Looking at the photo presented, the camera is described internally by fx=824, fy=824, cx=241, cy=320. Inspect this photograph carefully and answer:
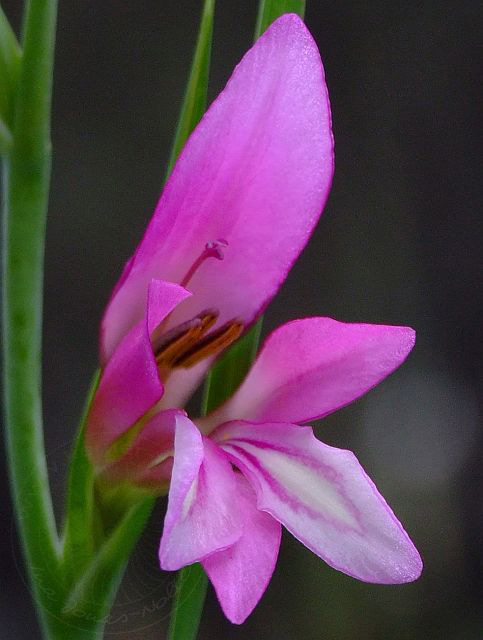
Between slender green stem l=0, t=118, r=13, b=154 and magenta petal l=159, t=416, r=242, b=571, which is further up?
slender green stem l=0, t=118, r=13, b=154

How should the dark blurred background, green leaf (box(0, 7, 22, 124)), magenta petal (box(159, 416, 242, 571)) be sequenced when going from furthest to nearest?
1. the dark blurred background
2. green leaf (box(0, 7, 22, 124))
3. magenta petal (box(159, 416, 242, 571))

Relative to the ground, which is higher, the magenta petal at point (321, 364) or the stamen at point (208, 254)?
the stamen at point (208, 254)

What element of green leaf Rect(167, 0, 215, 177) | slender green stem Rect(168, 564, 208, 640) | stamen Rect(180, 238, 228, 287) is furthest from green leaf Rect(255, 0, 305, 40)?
slender green stem Rect(168, 564, 208, 640)

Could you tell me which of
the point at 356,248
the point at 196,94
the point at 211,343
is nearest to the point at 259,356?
the point at 211,343

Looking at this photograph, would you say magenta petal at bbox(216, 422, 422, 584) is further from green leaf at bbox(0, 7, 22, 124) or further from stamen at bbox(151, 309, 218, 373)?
green leaf at bbox(0, 7, 22, 124)

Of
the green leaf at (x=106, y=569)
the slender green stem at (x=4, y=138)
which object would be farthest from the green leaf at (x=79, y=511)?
the slender green stem at (x=4, y=138)

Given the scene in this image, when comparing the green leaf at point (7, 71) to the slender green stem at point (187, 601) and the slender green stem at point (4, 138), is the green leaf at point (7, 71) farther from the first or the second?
the slender green stem at point (187, 601)

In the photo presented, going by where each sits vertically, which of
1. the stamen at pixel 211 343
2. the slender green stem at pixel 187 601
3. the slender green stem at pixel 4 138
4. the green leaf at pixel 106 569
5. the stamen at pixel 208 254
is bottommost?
the slender green stem at pixel 187 601
